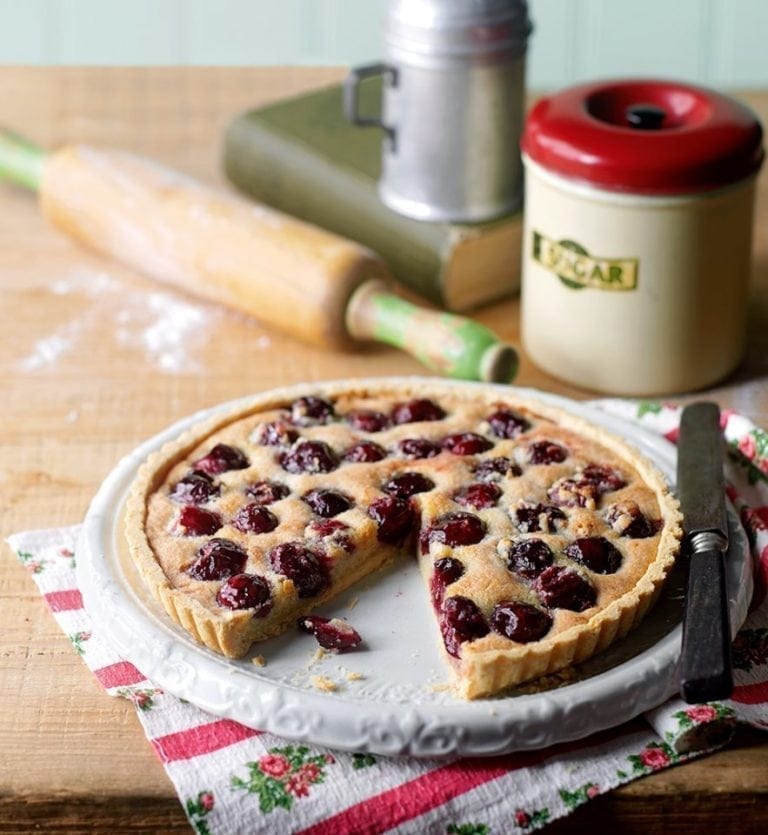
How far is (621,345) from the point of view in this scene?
7.55 feet

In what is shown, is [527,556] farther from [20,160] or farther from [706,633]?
[20,160]

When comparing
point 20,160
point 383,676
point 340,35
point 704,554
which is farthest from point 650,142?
point 340,35

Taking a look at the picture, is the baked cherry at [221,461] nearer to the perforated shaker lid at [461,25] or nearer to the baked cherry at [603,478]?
the baked cherry at [603,478]

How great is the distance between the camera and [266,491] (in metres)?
1.89

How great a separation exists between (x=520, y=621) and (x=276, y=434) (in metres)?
0.55

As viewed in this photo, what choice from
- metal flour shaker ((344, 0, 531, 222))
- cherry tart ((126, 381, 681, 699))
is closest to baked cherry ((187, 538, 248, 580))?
cherry tart ((126, 381, 681, 699))

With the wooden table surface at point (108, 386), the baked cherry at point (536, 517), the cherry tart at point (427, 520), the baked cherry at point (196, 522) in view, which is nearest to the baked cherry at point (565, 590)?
the cherry tart at point (427, 520)

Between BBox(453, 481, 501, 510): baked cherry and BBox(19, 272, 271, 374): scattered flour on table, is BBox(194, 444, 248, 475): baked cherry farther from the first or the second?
BBox(19, 272, 271, 374): scattered flour on table

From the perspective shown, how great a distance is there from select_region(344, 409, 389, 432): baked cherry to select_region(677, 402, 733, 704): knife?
0.43 meters

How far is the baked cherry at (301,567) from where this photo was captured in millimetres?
1737

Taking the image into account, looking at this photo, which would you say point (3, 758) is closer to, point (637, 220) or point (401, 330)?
point (401, 330)

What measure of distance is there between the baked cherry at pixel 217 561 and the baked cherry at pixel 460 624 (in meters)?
0.27

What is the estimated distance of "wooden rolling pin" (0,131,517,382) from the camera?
2381mm

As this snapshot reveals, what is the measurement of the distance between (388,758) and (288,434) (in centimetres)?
58
